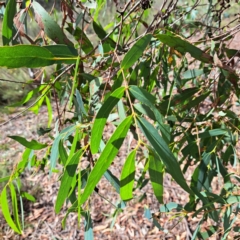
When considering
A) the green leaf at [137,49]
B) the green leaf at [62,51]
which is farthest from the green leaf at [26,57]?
the green leaf at [137,49]

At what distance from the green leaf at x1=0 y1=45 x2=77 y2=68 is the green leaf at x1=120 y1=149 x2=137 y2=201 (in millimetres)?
201

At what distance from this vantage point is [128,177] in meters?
0.49

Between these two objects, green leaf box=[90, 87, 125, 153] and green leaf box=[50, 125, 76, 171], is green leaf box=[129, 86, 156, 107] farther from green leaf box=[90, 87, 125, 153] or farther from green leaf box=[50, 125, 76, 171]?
green leaf box=[50, 125, 76, 171]

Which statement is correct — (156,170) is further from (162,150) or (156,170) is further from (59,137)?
(59,137)

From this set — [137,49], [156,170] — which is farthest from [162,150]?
[137,49]

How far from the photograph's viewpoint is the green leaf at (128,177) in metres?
0.47

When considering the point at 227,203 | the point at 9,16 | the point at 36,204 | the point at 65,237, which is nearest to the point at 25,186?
the point at 36,204

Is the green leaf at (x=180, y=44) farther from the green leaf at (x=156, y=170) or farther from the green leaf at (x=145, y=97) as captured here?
the green leaf at (x=156, y=170)

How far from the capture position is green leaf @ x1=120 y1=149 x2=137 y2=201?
0.47 meters

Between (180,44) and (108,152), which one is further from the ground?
(180,44)

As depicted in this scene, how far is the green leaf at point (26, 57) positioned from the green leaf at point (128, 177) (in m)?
0.20

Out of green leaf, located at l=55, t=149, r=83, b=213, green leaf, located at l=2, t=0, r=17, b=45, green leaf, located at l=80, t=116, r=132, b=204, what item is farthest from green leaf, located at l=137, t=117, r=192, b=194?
green leaf, located at l=2, t=0, r=17, b=45

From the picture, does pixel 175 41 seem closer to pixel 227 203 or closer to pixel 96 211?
pixel 227 203

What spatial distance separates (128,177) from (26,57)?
238 millimetres
